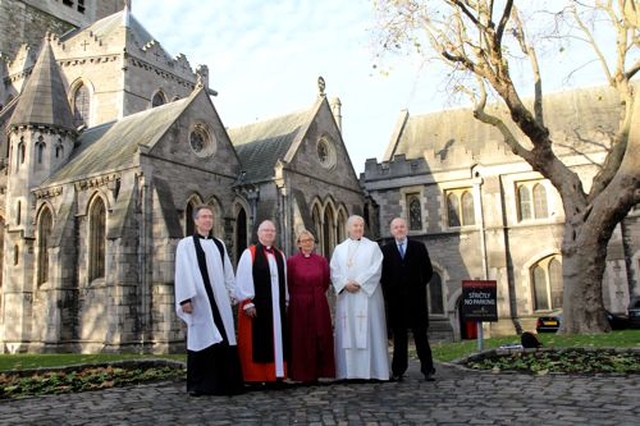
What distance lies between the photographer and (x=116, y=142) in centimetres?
2362

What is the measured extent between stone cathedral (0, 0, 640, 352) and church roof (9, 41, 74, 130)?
0.24 feet

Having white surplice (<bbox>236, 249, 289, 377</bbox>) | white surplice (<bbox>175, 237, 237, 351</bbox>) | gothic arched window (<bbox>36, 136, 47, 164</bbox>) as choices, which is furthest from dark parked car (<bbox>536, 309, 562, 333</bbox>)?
gothic arched window (<bbox>36, 136, 47, 164</bbox>)

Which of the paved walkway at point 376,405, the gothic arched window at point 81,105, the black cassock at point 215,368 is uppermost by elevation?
the gothic arched window at point 81,105

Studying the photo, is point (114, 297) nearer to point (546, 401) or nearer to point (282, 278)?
point (282, 278)

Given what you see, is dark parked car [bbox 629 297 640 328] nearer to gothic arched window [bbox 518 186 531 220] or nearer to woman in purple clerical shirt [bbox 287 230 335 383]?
gothic arched window [bbox 518 186 531 220]

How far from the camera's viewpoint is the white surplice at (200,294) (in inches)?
298

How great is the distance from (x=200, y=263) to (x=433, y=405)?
138 inches

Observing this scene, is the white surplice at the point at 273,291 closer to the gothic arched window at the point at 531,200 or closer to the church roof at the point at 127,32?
the gothic arched window at the point at 531,200

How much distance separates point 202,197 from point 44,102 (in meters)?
9.05

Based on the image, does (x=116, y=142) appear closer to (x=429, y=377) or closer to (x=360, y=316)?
(x=360, y=316)

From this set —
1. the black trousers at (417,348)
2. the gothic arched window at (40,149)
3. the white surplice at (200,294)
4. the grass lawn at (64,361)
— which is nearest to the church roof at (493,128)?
the gothic arched window at (40,149)

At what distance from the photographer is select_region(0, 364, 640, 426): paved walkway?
5367 mm

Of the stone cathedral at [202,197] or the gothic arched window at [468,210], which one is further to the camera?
the gothic arched window at [468,210]

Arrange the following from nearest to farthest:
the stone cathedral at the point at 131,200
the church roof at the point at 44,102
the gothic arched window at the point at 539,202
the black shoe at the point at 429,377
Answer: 1. the black shoe at the point at 429,377
2. the stone cathedral at the point at 131,200
3. the church roof at the point at 44,102
4. the gothic arched window at the point at 539,202
